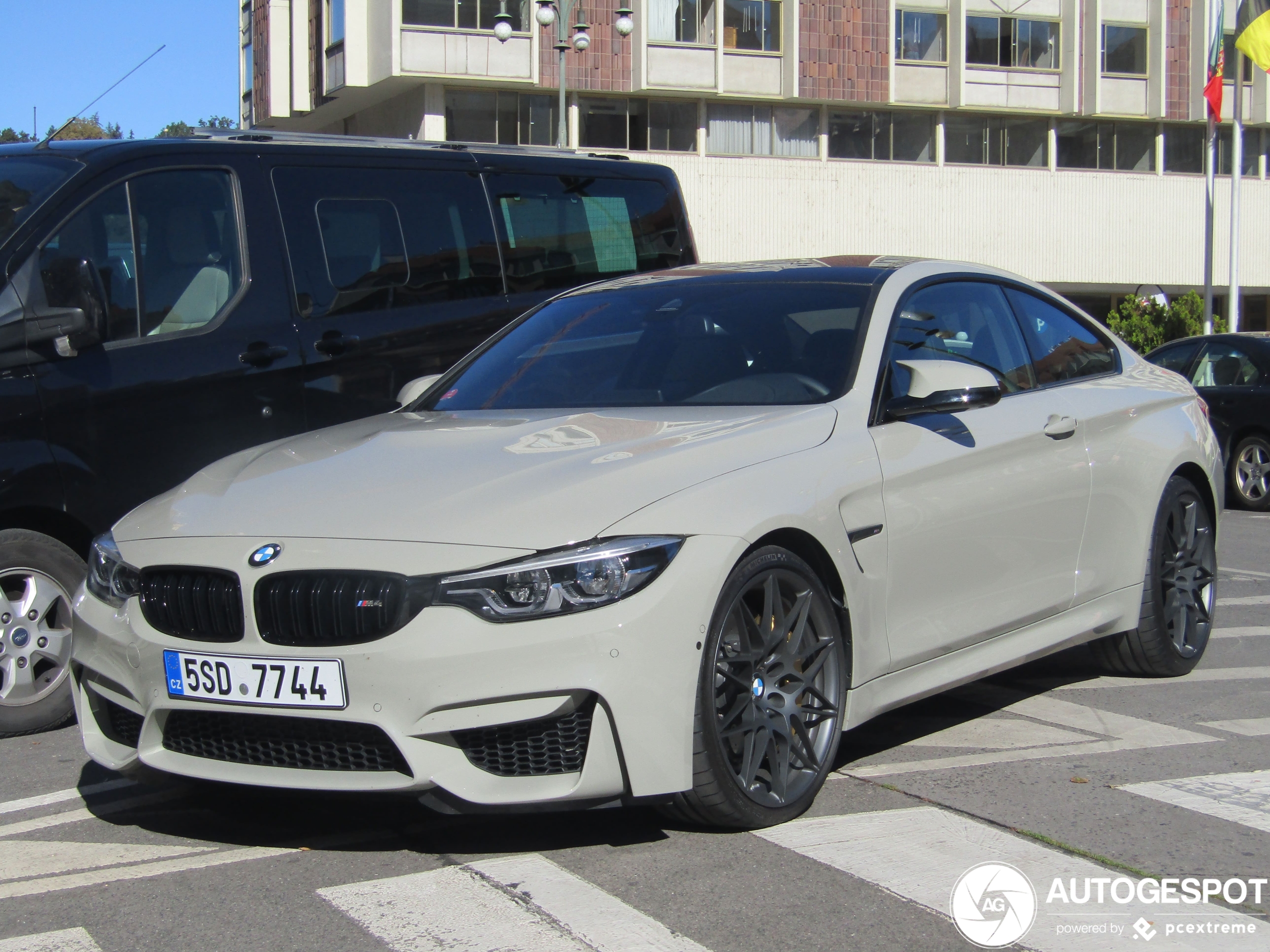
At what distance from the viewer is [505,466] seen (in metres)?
4.08

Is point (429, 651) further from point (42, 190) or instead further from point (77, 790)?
point (42, 190)

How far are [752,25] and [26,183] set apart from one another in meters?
36.3

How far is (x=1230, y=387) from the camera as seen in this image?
1444 cm

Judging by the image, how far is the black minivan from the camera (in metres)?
5.58

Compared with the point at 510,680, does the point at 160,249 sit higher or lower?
higher

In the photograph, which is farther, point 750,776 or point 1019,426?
point 1019,426

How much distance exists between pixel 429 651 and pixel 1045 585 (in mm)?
2494

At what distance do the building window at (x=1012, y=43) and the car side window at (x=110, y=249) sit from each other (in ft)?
130

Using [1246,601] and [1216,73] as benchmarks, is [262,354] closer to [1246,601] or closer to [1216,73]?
[1246,601]

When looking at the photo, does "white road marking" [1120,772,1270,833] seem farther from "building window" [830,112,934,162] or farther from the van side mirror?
"building window" [830,112,934,162]

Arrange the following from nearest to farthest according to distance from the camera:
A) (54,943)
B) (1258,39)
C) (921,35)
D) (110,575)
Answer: (54,943) → (110,575) → (1258,39) → (921,35)

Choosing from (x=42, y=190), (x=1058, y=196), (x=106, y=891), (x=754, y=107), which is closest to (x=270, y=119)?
(x=754, y=107)

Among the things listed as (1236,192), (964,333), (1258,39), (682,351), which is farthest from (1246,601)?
(1236,192)

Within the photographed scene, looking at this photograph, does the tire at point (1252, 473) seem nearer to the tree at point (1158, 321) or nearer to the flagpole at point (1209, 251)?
the tree at point (1158, 321)
